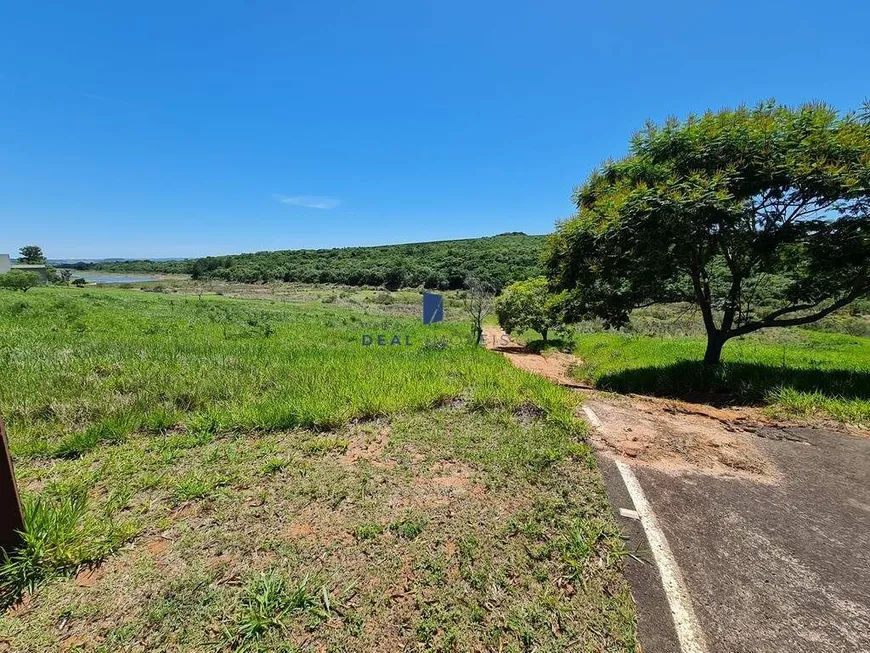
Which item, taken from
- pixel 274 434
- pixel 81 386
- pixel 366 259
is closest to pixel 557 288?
pixel 274 434

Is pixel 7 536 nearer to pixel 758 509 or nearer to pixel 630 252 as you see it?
pixel 758 509

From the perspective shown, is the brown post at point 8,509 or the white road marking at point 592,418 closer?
the brown post at point 8,509

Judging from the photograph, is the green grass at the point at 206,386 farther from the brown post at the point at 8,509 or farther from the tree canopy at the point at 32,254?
the tree canopy at the point at 32,254

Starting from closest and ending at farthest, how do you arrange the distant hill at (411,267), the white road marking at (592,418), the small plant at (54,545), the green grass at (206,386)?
the small plant at (54,545) → the green grass at (206,386) → the white road marking at (592,418) → the distant hill at (411,267)

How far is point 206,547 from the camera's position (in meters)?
2.41

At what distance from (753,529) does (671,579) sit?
40.0 inches

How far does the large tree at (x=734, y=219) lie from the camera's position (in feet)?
21.3

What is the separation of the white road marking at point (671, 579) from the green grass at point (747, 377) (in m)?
4.24

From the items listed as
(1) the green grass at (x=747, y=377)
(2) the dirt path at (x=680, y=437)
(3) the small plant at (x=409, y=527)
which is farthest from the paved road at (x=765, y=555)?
(1) the green grass at (x=747, y=377)

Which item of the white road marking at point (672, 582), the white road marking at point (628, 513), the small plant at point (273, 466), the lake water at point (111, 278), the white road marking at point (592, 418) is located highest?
the lake water at point (111, 278)

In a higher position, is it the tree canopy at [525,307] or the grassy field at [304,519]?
the tree canopy at [525,307]

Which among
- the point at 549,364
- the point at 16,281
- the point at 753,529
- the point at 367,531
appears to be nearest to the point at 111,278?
the point at 16,281

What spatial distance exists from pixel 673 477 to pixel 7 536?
5078 millimetres

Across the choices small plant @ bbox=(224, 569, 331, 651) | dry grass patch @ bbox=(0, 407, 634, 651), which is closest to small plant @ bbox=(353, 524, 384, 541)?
dry grass patch @ bbox=(0, 407, 634, 651)
